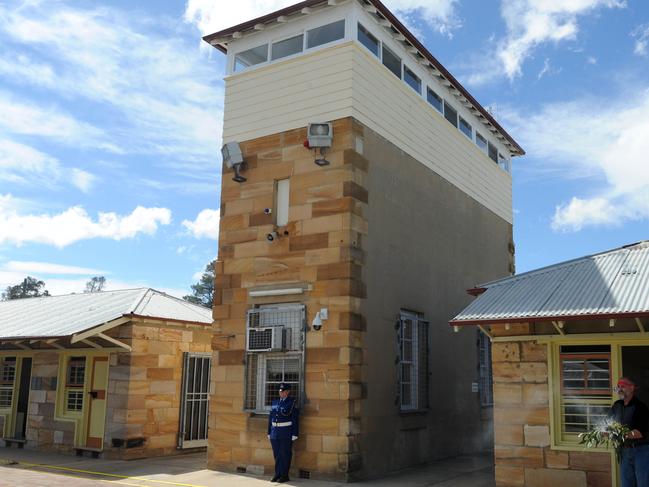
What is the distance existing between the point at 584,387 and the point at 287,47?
27.5 ft

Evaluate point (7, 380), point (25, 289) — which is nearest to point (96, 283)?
point (25, 289)

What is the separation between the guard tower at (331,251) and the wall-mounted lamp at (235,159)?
35 mm

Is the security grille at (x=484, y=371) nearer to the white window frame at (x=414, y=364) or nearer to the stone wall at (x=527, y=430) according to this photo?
the white window frame at (x=414, y=364)

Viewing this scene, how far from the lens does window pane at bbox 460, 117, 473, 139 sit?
57.4 feet

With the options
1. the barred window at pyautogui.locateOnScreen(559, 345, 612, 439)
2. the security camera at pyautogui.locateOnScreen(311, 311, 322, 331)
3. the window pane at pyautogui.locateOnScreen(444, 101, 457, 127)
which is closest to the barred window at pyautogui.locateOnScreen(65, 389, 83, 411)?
the security camera at pyautogui.locateOnScreen(311, 311, 322, 331)

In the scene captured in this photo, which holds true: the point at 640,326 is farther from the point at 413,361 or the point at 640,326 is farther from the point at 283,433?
the point at 283,433

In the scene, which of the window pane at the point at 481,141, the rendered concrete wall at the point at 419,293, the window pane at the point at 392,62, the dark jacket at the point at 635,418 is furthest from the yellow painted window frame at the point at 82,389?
the window pane at the point at 481,141

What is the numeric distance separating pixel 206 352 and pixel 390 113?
6.97 m

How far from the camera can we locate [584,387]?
9.95m

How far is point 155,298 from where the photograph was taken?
16.4 m

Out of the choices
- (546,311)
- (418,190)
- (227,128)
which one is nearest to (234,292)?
(227,128)

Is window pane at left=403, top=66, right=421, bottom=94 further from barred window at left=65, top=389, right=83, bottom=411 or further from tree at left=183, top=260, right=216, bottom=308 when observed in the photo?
tree at left=183, top=260, right=216, bottom=308

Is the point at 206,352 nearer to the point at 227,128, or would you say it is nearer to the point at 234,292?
the point at 234,292

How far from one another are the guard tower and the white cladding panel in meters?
0.04
